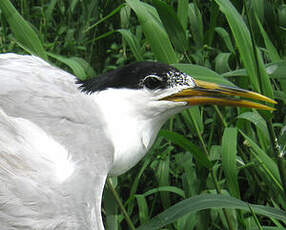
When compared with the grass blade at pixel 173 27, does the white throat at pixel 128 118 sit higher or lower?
lower

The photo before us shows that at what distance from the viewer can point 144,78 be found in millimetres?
1123

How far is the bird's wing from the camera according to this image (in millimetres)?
912

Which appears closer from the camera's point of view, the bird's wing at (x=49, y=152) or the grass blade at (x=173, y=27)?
the bird's wing at (x=49, y=152)

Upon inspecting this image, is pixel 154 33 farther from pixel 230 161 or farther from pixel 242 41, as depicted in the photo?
pixel 230 161

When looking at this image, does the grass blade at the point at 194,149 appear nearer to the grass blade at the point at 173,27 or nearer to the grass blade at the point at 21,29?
the grass blade at the point at 173,27

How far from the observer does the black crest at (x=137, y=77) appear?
3.65 feet

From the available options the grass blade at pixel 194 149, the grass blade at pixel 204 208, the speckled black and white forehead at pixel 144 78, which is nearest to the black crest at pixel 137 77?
the speckled black and white forehead at pixel 144 78

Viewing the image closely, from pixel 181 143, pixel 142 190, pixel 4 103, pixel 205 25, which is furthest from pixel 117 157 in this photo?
pixel 205 25

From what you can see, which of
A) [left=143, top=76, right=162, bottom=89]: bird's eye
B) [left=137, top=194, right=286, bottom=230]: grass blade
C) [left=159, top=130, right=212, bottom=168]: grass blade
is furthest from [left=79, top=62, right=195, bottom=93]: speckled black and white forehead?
[left=137, top=194, right=286, bottom=230]: grass blade

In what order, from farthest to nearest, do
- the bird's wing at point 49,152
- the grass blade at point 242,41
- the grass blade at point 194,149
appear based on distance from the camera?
the grass blade at point 194,149
the grass blade at point 242,41
the bird's wing at point 49,152

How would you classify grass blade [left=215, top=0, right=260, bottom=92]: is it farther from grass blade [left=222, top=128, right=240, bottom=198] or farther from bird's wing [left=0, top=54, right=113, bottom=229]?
bird's wing [left=0, top=54, right=113, bottom=229]

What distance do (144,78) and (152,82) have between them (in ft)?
0.07

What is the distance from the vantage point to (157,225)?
1.07m

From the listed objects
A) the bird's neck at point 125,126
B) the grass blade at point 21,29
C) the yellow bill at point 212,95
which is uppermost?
the grass blade at point 21,29
